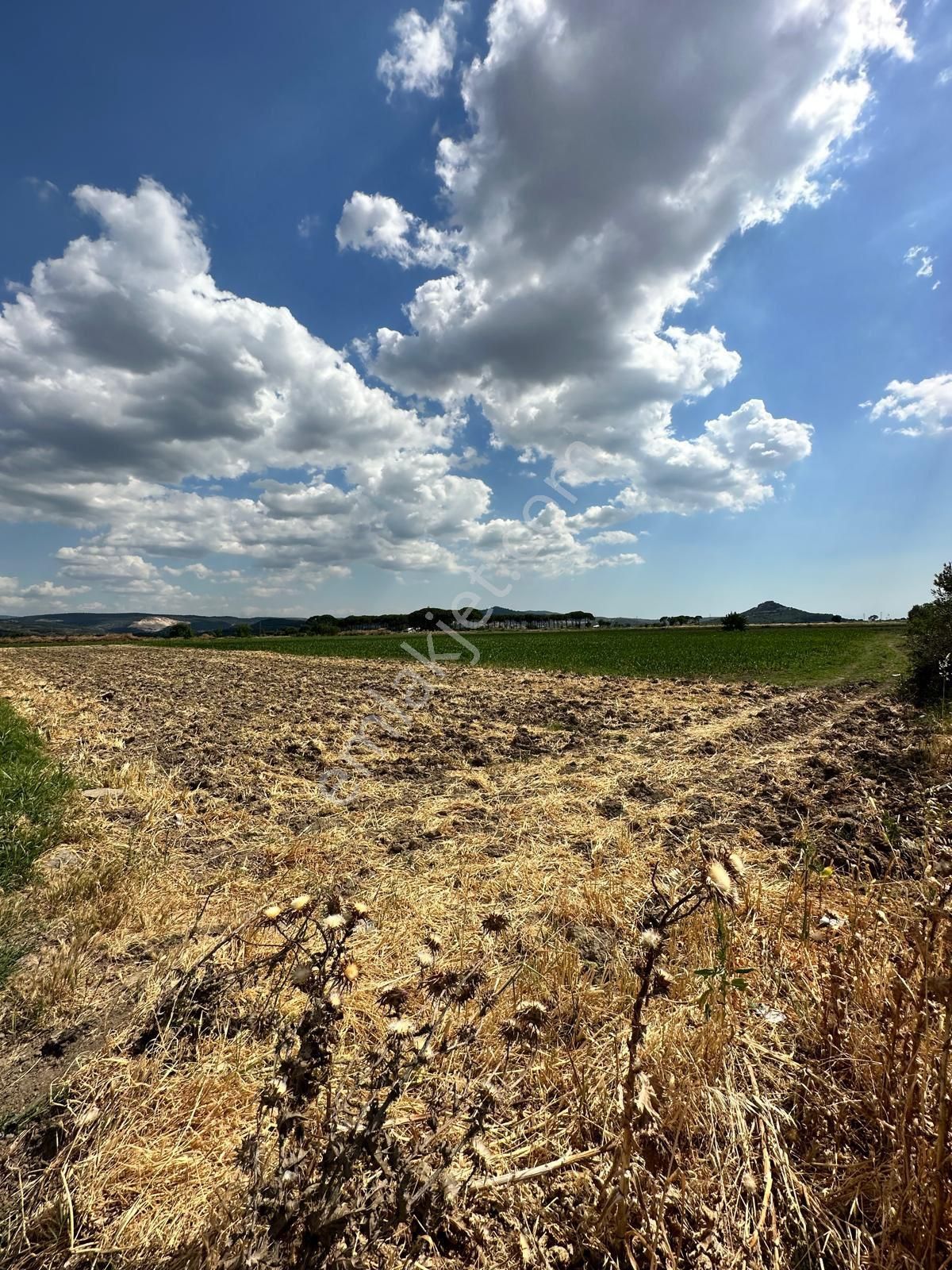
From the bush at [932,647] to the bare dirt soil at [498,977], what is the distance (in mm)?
6133

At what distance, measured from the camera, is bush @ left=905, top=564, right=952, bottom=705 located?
13945 millimetres

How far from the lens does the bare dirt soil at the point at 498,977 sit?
6.29 feet

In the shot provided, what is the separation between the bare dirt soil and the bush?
6.13 meters

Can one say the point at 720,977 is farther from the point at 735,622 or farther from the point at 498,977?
the point at 735,622

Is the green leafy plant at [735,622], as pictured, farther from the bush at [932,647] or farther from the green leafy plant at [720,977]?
the green leafy plant at [720,977]

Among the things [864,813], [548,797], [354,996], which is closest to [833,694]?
[864,813]

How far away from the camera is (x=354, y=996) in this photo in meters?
3.36

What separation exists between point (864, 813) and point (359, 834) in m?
6.02

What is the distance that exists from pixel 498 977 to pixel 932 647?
1663 cm

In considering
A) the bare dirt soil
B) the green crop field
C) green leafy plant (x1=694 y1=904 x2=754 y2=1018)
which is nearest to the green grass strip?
the bare dirt soil

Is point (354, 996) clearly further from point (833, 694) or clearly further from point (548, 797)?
point (833, 694)

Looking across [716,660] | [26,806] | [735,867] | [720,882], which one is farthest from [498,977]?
[716,660]

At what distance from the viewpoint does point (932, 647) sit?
14.5 m

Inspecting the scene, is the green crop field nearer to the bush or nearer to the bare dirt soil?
the bush
